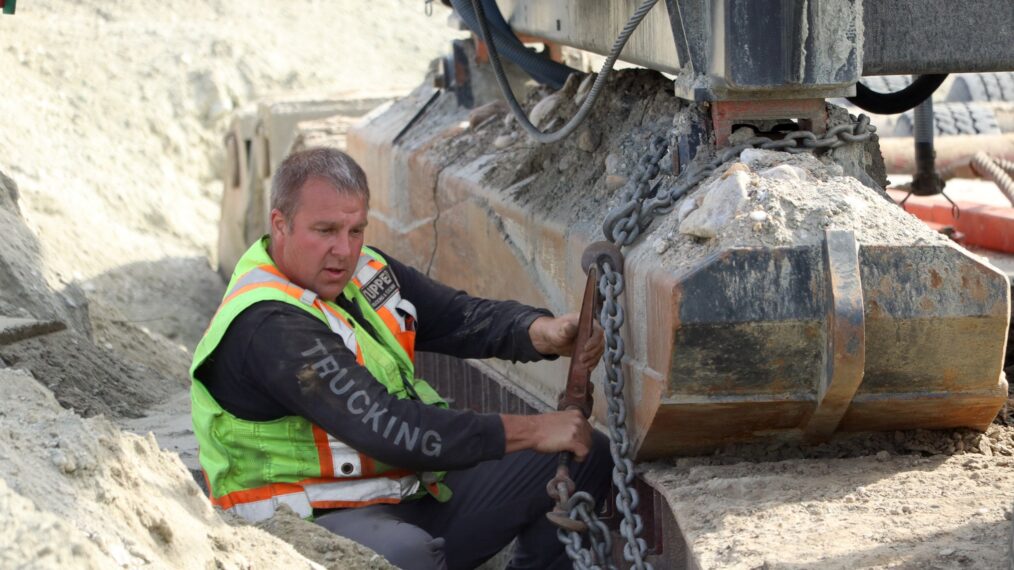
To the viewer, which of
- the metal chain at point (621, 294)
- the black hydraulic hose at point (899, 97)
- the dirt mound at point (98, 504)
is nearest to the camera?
the dirt mound at point (98, 504)

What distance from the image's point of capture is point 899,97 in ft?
17.6

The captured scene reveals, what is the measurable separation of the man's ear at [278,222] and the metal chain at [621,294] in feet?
3.20

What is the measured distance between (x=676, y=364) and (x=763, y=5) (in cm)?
104

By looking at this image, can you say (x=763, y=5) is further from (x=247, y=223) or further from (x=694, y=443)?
(x=247, y=223)

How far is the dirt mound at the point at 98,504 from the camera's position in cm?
278

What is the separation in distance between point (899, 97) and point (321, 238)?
7.66 ft

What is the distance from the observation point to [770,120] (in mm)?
4258

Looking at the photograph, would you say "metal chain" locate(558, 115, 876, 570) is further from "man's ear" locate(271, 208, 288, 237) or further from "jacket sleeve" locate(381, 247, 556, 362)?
"man's ear" locate(271, 208, 288, 237)

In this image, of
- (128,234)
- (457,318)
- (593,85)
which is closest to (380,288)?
(457,318)

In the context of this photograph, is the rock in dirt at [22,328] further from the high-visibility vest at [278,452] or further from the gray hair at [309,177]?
the gray hair at [309,177]

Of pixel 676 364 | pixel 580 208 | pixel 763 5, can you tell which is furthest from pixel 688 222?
pixel 580 208

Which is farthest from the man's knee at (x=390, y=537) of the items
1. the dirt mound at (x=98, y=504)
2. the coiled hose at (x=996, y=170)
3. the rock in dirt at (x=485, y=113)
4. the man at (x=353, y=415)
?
the coiled hose at (x=996, y=170)

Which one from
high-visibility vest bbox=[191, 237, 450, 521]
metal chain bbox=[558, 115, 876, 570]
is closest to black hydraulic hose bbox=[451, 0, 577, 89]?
metal chain bbox=[558, 115, 876, 570]

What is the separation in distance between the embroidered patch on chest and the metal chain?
81cm
